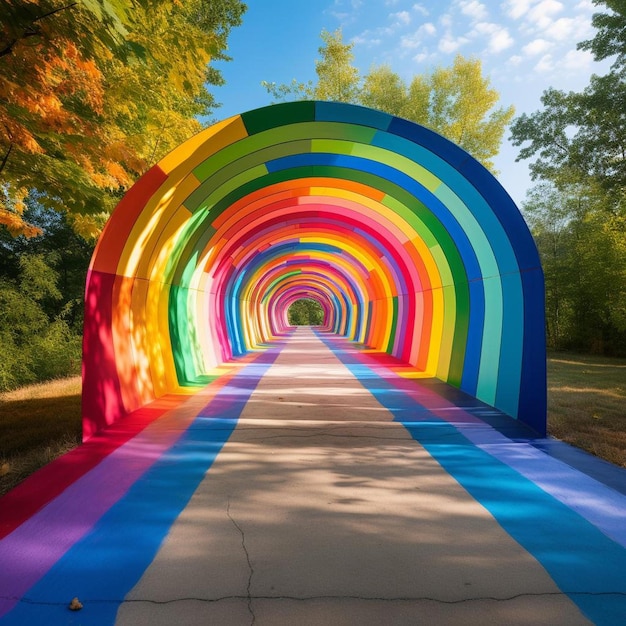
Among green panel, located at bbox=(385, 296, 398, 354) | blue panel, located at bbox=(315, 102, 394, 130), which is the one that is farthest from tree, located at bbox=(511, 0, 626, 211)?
blue panel, located at bbox=(315, 102, 394, 130)

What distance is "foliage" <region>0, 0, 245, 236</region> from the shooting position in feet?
12.0

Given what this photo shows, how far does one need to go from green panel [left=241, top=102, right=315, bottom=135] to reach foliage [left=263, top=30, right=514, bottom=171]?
2328cm

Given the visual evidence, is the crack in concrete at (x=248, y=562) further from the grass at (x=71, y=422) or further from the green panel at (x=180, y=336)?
the green panel at (x=180, y=336)

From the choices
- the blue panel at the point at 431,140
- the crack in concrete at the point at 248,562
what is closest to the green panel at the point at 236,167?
the blue panel at the point at 431,140

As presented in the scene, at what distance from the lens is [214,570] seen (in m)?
2.51

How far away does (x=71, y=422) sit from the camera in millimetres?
6281

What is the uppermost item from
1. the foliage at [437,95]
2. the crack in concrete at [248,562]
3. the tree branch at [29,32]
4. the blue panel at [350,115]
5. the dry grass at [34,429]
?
the foliage at [437,95]

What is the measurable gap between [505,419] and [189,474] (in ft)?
Answer: 14.1

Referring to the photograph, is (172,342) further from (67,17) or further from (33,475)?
(67,17)

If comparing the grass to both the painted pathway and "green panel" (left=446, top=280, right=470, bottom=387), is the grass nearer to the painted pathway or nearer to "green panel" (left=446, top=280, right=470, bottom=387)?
the painted pathway

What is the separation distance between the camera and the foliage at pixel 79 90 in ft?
12.0

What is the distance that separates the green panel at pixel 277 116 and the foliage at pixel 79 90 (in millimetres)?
1139

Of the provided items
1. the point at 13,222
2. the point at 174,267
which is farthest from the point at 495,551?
the point at 174,267

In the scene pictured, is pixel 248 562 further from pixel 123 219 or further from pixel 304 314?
pixel 304 314
